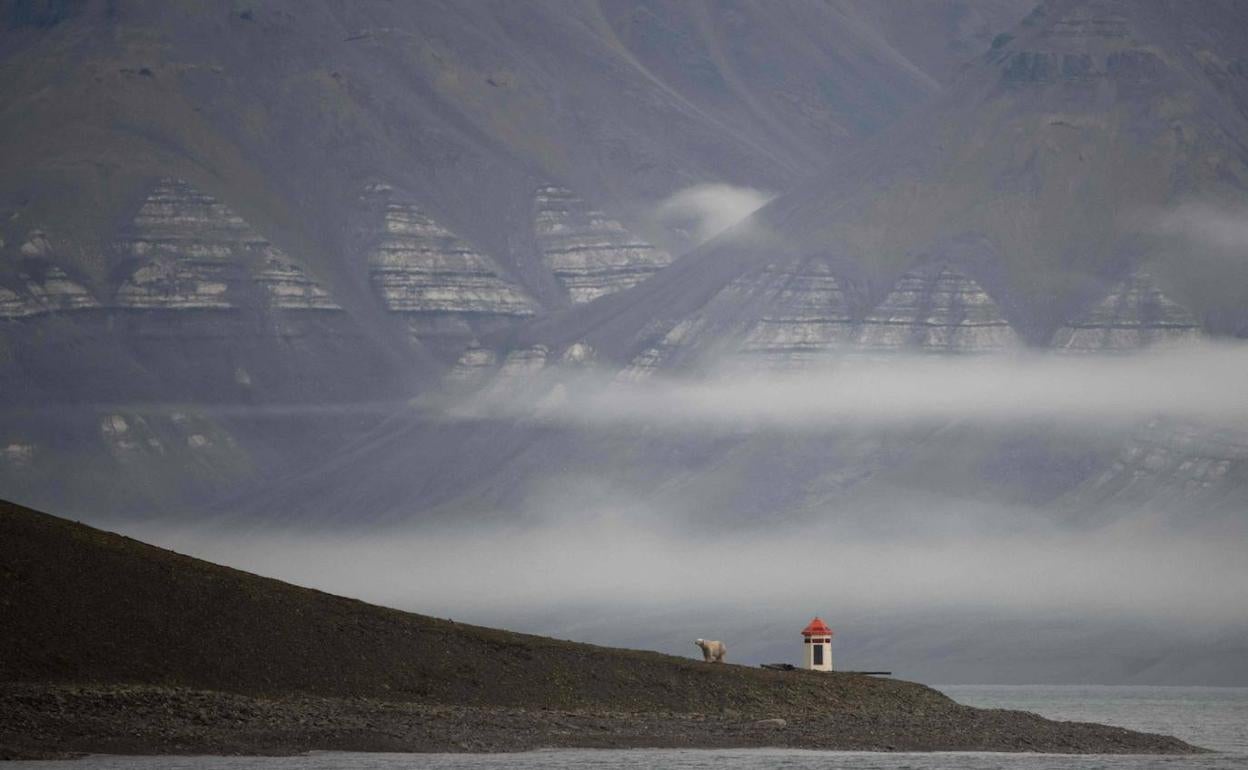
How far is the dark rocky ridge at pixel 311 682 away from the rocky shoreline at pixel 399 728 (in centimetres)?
13

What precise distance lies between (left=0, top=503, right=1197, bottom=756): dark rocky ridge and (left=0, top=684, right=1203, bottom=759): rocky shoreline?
0.43 ft

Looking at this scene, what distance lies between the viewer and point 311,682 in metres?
127

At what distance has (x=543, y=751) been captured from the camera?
408 feet

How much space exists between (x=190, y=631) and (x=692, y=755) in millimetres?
22550

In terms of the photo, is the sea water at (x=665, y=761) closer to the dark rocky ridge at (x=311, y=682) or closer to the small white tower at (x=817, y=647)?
the dark rocky ridge at (x=311, y=682)

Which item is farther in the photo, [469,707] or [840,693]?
[840,693]

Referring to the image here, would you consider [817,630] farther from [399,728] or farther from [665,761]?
[399,728]

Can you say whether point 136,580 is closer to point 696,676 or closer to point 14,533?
point 14,533

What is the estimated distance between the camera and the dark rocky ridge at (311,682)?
11975 centimetres

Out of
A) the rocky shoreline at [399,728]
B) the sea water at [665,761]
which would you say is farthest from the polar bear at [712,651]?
the sea water at [665,761]

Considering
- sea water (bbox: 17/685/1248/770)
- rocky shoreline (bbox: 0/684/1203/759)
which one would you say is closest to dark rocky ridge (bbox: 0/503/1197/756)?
rocky shoreline (bbox: 0/684/1203/759)

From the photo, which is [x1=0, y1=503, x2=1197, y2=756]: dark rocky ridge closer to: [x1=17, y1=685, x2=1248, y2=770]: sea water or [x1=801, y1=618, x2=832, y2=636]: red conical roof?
[x1=17, y1=685, x2=1248, y2=770]: sea water

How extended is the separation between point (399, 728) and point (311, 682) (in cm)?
558

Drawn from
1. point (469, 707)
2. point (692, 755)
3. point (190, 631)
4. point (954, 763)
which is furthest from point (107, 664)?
point (954, 763)
